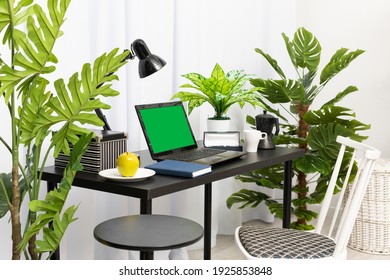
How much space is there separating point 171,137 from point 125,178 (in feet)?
2.05

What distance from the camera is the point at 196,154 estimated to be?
2.53 m

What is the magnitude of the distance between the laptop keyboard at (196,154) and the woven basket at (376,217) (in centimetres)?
120

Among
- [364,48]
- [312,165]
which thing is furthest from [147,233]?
[364,48]

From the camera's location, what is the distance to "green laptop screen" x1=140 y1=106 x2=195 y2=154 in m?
2.47

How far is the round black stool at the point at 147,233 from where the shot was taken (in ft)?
4.88

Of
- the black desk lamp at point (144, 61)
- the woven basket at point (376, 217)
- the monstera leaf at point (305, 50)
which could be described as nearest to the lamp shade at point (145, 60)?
the black desk lamp at point (144, 61)

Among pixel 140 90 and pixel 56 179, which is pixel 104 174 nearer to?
pixel 56 179

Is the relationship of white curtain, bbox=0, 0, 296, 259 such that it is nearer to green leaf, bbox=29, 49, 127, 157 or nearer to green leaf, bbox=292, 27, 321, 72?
green leaf, bbox=292, 27, 321, 72

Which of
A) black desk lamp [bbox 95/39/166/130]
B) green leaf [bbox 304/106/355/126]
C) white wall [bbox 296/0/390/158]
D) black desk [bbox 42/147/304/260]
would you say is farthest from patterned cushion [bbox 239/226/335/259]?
white wall [bbox 296/0/390/158]

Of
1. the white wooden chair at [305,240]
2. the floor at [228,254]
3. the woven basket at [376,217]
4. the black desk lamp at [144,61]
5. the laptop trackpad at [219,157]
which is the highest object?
the black desk lamp at [144,61]

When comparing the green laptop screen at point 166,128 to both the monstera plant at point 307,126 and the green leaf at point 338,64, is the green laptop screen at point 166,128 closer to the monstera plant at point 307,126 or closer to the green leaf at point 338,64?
the monstera plant at point 307,126

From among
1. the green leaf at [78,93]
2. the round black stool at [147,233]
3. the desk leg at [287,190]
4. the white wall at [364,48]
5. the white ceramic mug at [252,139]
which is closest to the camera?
the round black stool at [147,233]

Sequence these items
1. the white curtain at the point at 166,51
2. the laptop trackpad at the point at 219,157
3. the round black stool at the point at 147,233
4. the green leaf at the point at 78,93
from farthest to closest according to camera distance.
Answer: the white curtain at the point at 166,51 → the laptop trackpad at the point at 219,157 → the green leaf at the point at 78,93 → the round black stool at the point at 147,233

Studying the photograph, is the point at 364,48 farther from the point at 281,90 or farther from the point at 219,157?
the point at 219,157
